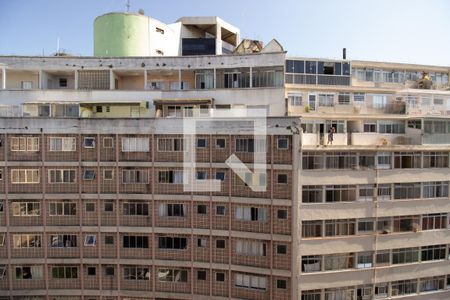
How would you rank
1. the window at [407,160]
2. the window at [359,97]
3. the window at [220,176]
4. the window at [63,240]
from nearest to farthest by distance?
1. the window at [220,176]
2. the window at [63,240]
3. the window at [407,160]
4. the window at [359,97]

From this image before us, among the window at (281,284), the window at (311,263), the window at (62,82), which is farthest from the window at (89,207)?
the window at (311,263)

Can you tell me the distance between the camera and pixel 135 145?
60.7 feet

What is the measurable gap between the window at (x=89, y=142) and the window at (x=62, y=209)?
12.8 feet

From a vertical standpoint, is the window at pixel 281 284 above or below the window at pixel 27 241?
below

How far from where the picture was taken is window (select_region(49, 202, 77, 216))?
18750 millimetres

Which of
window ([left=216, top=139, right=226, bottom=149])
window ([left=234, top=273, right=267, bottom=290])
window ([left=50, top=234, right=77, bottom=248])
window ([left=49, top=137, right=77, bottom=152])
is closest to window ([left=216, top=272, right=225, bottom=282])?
window ([left=234, top=273, right=267, bottom=290])

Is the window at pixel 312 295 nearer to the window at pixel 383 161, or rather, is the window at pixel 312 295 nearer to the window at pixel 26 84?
the window at pixel 383 161

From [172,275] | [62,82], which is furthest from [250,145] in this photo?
[62,82]

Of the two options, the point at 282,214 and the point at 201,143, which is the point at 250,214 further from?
the point at 201,143

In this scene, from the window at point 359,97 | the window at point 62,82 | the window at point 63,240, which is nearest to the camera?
the window at point 63,240

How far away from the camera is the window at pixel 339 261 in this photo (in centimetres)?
1805

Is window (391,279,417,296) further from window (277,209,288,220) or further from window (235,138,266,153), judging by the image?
window (235,138,266,153)

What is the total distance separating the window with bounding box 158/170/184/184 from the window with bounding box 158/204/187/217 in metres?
1.56

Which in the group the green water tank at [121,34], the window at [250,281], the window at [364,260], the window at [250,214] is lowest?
the window at [250,281]
